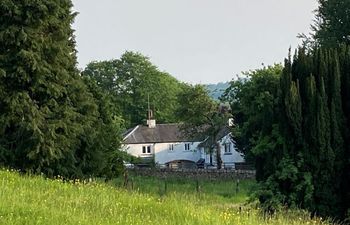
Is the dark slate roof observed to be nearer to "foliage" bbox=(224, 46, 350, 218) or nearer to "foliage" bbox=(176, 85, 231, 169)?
"foliage" bbox=(176, 85, 231, 169)

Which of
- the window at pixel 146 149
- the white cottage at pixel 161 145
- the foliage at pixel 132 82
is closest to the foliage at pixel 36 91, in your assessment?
the white cottage at pixel 161 145

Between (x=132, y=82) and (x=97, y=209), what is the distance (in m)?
77.1

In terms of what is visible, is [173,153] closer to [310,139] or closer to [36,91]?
[36,91]

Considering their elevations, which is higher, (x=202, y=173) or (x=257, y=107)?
(x=257, y=107)

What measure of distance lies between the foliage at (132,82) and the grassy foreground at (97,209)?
72.3 meters

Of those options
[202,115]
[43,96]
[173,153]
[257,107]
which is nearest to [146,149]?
[173,153]

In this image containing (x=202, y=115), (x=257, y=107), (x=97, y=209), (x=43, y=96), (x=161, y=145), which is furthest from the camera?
(x=161, y=145)

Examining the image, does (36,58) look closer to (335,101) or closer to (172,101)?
(335,101)

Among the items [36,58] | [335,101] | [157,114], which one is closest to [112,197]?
[335,101]

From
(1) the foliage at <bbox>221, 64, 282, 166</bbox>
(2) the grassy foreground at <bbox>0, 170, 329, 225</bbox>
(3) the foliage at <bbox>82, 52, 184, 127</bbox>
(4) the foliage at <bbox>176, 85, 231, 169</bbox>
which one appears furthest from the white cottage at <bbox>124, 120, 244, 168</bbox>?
(2) the grassy foreground at <bbox>0, 170, 329, 225</bbox>

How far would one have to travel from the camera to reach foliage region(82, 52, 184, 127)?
86688mm

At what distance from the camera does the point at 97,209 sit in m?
10.6

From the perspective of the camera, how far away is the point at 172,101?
91.1 meters

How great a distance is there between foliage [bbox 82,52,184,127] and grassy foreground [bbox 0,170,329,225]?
7232cm
